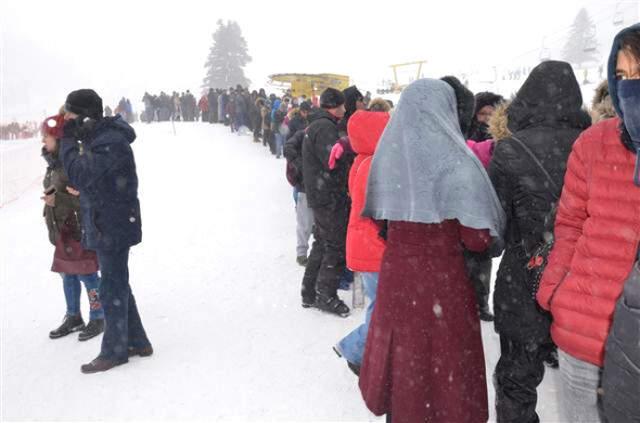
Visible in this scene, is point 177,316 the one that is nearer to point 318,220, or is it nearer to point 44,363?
point 44,363

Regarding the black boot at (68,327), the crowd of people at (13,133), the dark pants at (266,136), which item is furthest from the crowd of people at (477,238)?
the crowd of people at (13,133)

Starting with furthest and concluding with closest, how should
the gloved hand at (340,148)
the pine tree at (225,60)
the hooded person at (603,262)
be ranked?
the pine tree at (225,60) < the gloved hand at (340,148) < the hooded person at (603,262)

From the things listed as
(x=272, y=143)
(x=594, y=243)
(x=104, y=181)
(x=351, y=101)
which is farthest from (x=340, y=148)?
(x=272, y=143)

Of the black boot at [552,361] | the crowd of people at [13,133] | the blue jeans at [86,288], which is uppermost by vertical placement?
the crowd of people at [13,133]

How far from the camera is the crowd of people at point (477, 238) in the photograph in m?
1.72

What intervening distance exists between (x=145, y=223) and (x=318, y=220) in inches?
232

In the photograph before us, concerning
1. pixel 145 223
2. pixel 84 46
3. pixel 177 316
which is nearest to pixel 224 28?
pixel 145 223

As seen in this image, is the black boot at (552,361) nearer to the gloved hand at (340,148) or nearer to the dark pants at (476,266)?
the dark pants at (476,266)

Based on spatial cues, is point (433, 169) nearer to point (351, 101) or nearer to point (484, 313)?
point (484, 313)

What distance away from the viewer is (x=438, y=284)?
2441 millimetres

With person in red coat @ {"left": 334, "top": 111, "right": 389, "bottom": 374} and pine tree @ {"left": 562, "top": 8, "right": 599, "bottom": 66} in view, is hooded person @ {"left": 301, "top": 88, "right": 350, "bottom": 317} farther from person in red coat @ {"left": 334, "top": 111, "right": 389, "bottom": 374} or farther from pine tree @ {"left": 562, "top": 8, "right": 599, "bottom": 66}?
pine tree @ {"left": 562, "top": 8, "right": 599, "bottom": 66}

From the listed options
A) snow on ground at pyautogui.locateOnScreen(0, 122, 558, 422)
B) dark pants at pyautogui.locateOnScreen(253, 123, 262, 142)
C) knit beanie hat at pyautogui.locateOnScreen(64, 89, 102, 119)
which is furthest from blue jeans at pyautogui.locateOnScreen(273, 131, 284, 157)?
knit beanie hat at pyautogui.locateOnScreen(64, 89, 102, 119)

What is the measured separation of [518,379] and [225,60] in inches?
2439

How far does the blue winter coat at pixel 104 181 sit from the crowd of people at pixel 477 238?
0.04ft
